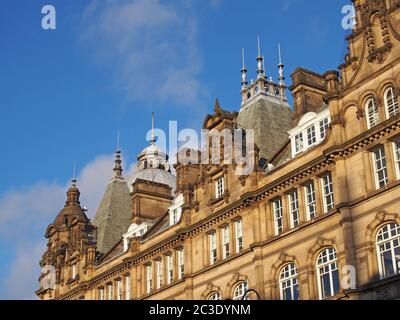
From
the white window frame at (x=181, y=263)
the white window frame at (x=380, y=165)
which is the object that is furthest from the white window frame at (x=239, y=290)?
the white window frame at (x=380, y=165)

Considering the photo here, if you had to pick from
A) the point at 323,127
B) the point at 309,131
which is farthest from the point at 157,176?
the point at 323,127

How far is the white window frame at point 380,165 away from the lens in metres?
39.1

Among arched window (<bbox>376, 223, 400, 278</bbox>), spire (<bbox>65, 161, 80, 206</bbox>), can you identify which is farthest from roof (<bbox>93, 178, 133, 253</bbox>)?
arched window (<bbox>376, 223, 400, 278</bbox>)

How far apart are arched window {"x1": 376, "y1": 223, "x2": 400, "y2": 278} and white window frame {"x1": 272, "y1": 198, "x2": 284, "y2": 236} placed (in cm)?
813

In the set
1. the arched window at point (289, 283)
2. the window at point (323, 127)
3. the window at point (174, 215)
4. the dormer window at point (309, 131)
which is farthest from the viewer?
the window at point (174, 215)

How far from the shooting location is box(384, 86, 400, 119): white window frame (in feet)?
129

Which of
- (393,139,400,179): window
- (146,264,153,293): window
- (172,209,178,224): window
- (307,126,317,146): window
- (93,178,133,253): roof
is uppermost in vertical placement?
(93,178,133,253): roof

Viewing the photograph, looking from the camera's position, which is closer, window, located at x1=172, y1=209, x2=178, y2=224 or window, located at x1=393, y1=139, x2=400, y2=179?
window, located at x1=393, y1=139, x2=400, y2=179

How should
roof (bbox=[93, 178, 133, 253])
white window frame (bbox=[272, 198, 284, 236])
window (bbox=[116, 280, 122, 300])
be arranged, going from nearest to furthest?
white window frame (bbox=[272, 198, 284, 236]), window (bbox=[116, 280, 122, 300]), roof (bbox=[93, 178, 133, 253])

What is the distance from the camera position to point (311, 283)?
4178 centimetres

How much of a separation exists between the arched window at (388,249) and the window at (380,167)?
93.0 inches

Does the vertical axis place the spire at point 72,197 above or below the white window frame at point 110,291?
above

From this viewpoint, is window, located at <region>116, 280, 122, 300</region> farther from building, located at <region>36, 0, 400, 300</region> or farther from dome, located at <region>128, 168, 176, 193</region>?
dome, located at <region>128, 168, 176, 193</region>

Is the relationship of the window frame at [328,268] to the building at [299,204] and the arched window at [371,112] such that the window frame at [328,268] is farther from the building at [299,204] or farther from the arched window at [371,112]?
the arched window at [371,112]
